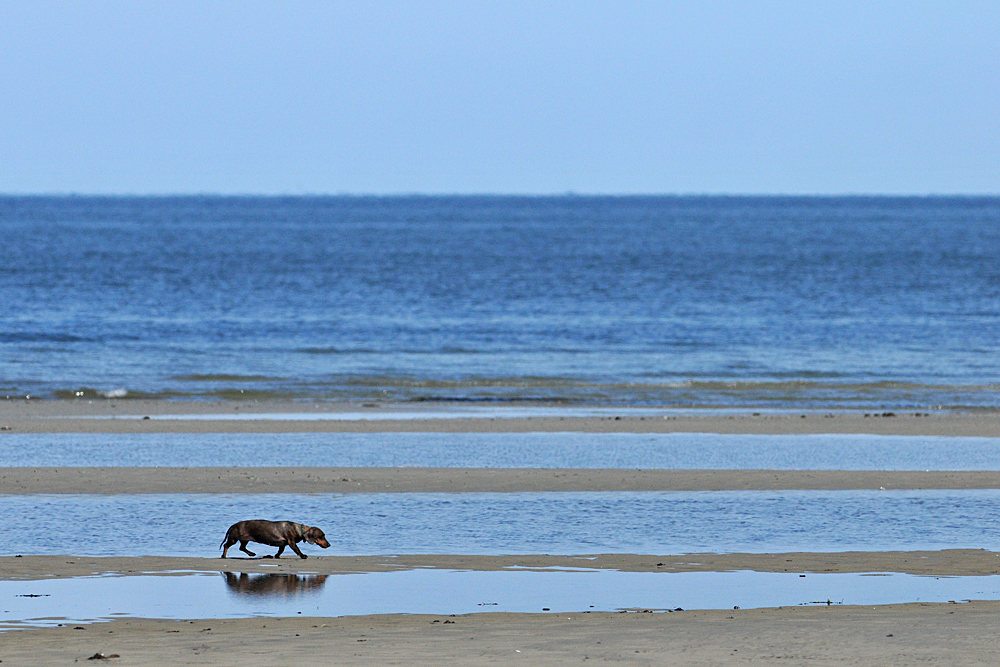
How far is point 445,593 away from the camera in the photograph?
10859 millimetres

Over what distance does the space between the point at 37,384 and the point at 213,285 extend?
31.1 meters

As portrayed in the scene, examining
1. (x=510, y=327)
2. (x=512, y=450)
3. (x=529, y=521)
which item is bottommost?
(x=510, y=327)

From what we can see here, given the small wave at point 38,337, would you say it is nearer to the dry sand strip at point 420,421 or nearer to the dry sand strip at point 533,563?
the dry sand strip at point 420,421

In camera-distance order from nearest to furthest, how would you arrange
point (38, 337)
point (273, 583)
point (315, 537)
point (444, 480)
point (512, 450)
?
point (273, 583), point (315, 537), point (444, 480), point (512, 450), point (38, 337)

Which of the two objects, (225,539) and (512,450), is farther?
(512,450)

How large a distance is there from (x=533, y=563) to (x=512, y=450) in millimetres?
8217

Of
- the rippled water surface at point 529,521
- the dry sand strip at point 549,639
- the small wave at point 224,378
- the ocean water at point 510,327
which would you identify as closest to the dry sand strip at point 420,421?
the ocean water at point 510,327

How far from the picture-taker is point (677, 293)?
58.0 metres

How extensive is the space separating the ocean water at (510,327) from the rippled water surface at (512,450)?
635cm

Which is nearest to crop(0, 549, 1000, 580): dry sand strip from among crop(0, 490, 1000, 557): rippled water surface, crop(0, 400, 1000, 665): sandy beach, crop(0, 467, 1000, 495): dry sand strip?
crop(0, 400, 1000, 665): sandy beach

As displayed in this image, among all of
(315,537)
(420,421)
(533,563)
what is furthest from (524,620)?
(420,421)

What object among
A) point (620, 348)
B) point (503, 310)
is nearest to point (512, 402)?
point (620, 348)

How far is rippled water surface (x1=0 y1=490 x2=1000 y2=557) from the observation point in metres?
12.9

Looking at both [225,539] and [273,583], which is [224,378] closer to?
[225,539]
